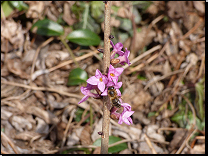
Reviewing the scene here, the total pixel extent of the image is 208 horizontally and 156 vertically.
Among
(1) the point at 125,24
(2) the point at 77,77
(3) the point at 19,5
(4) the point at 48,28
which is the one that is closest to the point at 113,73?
(2) the point at 77,77

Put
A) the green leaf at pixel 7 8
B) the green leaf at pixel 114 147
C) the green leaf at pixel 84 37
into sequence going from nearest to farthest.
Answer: the green leaf at pixel 114 147, the green leaf at pixel 7 8, the green leaf at pixel 84 37

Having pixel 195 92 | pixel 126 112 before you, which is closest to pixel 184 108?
pixel 195 92

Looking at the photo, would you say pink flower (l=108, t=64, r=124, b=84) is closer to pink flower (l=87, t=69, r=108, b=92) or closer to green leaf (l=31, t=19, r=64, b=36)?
pink flower (l=87, t=69, r=108, b=92)

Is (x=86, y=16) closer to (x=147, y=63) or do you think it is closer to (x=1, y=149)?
(x=147, y=63)

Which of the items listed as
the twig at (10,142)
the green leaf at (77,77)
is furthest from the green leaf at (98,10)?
the twig at (10,142)

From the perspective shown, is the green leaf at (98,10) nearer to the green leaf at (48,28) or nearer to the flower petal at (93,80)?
the green leaf at (48,28)

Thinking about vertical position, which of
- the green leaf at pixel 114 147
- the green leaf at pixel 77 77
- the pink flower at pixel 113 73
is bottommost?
the green leaf at pixel 114 147
